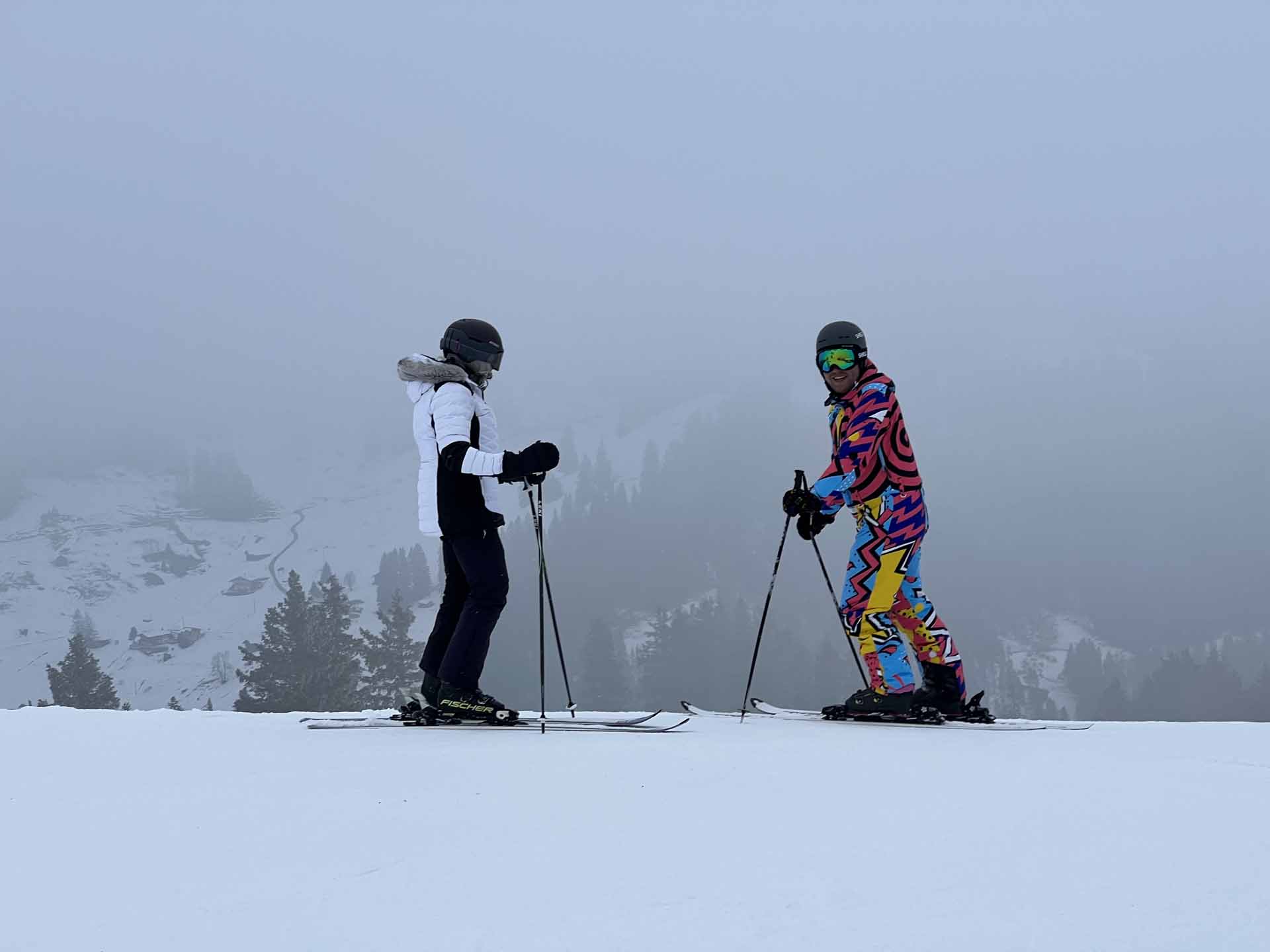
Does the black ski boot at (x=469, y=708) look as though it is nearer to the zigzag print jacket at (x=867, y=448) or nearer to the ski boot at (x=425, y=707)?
the ski boot at (x=425, y=707)

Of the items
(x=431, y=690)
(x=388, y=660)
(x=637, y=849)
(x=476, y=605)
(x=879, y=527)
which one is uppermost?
(x=879, y=527)

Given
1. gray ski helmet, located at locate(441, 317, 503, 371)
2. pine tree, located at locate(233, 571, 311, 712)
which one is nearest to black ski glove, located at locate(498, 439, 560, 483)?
gray ski helmet, located at locate(441, 317, 503, 371)

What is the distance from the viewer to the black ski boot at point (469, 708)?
6125mm

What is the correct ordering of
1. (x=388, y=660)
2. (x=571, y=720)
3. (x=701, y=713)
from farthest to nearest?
(x=388, y=660)
(x=701, y=713)
(x=571, y=720)

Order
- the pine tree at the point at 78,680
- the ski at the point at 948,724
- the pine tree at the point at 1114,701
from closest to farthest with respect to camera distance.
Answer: the ski at the point at 948,724
the pine tree at the point at 78,680
the pine tree at the point at 1114,701

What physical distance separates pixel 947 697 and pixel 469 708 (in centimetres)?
321

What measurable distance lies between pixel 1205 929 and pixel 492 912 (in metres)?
1.85

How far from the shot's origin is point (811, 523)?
22.6 feet

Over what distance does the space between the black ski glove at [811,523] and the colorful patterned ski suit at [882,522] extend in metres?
0.16

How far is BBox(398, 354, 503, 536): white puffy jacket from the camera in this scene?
598 cm

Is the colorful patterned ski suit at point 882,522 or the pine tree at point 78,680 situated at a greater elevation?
the colorful patterned ski suit at point 882,522

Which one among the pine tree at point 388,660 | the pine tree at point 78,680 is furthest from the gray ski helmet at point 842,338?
the pine tree at point 78,680

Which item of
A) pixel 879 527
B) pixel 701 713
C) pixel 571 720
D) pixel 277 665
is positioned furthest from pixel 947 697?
pixel 277 665

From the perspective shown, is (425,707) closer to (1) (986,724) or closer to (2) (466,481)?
(2) (466,481)
